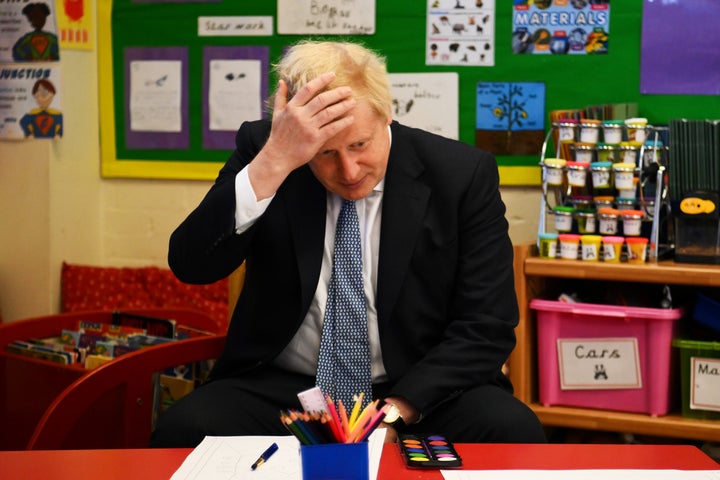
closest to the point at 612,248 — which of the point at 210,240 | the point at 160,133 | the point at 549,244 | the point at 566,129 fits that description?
the point at 549,244

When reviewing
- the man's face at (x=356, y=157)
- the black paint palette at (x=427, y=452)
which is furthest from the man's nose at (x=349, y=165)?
the black paint palette at (x=427, y=452)

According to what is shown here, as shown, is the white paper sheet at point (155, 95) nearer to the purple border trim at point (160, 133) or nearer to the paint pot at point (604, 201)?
the purple border trim at point (160, 133)

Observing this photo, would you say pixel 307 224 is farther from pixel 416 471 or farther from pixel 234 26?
pixel 234 26

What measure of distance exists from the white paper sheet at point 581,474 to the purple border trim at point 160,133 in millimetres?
2060

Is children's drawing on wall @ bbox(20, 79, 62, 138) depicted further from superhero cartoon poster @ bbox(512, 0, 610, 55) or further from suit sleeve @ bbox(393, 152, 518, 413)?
suit sleeve @ bbox(393, 152, 518, 413)

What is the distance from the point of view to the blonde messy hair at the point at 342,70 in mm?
1744

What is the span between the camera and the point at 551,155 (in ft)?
9.02

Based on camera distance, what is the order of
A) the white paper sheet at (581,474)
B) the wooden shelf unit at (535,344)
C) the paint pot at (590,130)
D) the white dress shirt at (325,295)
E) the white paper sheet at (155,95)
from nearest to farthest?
the white paper sheet at (581,474) → the white dress shirt at (325,295) → the wooden shelf unit at (535,344) → the paint pot at (590,130) → the white paper sheet at (155,95)

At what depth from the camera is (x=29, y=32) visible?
9.88ft

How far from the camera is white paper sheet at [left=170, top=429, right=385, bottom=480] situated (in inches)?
50.5

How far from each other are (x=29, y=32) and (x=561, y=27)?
67.0 inches

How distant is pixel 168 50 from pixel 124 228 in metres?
0.63

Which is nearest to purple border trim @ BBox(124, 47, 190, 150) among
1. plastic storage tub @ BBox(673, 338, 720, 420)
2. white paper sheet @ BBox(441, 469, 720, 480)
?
plastic storage tub @ BBox(673, 338, 720, 420)

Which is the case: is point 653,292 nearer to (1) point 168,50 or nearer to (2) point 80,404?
(2) point 80,404
